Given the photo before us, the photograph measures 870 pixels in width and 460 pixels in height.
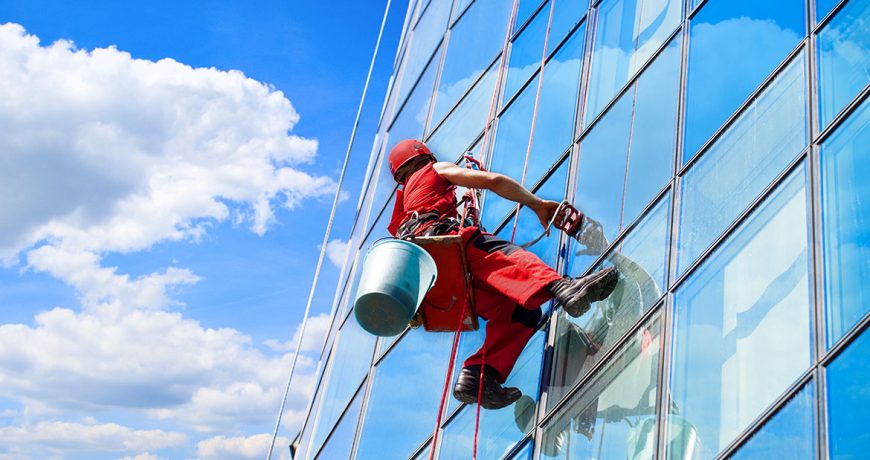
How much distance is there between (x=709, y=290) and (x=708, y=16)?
7.60 ft

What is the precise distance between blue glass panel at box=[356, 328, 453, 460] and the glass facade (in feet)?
0.08

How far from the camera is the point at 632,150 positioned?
20.7ft

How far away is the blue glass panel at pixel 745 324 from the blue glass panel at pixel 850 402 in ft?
0.69

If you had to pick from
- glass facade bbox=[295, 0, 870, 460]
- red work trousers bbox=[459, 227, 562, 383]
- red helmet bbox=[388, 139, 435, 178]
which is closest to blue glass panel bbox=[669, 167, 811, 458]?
glass facade bbox=[295, 0, 870, 460]

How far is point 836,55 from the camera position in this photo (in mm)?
5059

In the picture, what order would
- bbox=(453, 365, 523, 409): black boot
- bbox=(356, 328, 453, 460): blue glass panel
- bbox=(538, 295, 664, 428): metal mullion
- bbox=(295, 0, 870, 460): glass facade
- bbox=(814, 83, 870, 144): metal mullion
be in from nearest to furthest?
1. bbox=(295, 0, 870, 460): glass facade
2. bbox=(814, 83, 870, 144): metal mullion
3. bbox=(538, 295, 664, 428): metal mullion
4. bbox=(453, 365, 523, 409): black boot
5. bbox=(356, 328, 453, 460): blue glass panel

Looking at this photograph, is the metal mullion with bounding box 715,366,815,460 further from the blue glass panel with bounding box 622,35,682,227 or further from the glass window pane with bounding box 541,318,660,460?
the blue glass panel with bounding box 622,35,682,227

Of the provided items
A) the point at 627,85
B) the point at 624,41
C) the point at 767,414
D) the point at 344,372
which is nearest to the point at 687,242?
the point at 767,414

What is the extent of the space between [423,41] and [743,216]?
9173 mm

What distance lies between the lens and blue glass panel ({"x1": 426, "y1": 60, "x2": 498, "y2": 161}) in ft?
31.5

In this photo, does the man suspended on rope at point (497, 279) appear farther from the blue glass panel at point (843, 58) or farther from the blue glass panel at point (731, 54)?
the blue glass panel at point (843, 58)

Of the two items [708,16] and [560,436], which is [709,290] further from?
[708,16]

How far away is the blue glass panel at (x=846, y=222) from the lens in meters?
4.10

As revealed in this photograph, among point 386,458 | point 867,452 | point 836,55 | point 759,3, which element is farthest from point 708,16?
point 386,458
